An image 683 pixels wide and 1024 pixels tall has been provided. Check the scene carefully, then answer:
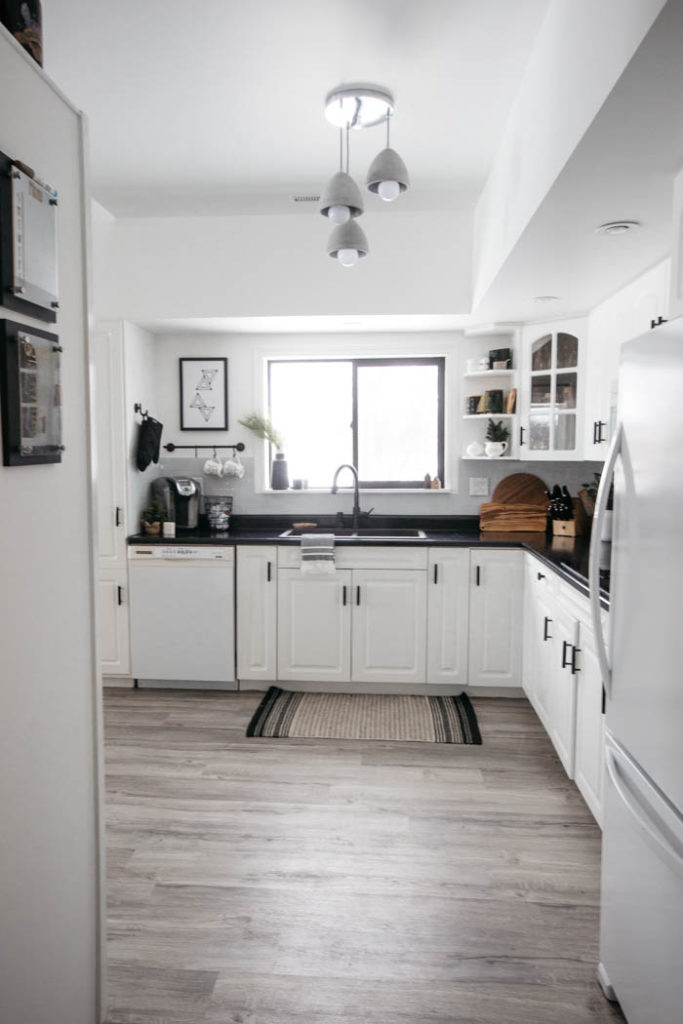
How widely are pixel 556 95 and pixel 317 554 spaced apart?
8.17ft

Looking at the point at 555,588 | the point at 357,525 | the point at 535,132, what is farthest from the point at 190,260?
the point at 555,588

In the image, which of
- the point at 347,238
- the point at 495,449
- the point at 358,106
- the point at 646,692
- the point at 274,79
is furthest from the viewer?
the point at 495,449

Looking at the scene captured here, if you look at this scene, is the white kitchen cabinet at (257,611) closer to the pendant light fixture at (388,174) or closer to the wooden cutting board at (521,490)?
the wooden cutting board at (521,490)

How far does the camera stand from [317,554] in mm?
3836

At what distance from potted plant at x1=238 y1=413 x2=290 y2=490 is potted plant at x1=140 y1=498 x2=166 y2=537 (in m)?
0.75

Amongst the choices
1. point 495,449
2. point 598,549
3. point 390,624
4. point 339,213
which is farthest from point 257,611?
point 598,549

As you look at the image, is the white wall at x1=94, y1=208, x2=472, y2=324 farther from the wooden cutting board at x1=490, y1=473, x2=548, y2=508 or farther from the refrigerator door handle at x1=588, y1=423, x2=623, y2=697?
the refrigerator door handle at x1=588, y1=423, x2=623, y2=697

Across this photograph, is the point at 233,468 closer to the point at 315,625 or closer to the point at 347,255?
the point at 315,625

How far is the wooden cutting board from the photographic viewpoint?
14.1 ft

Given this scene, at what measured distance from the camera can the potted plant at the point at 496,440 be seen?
424cm

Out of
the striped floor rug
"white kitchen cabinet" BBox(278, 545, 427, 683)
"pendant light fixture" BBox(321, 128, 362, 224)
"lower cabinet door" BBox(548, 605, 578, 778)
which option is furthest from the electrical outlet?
"pendant light fixture" BBox(321, 128, 362, 224)

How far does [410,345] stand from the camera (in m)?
4.40

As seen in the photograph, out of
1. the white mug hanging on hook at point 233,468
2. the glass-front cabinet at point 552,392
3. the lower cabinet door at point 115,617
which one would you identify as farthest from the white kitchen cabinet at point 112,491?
the glass-front cabinet at point 552,392

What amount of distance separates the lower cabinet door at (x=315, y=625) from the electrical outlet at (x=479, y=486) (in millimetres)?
1098
